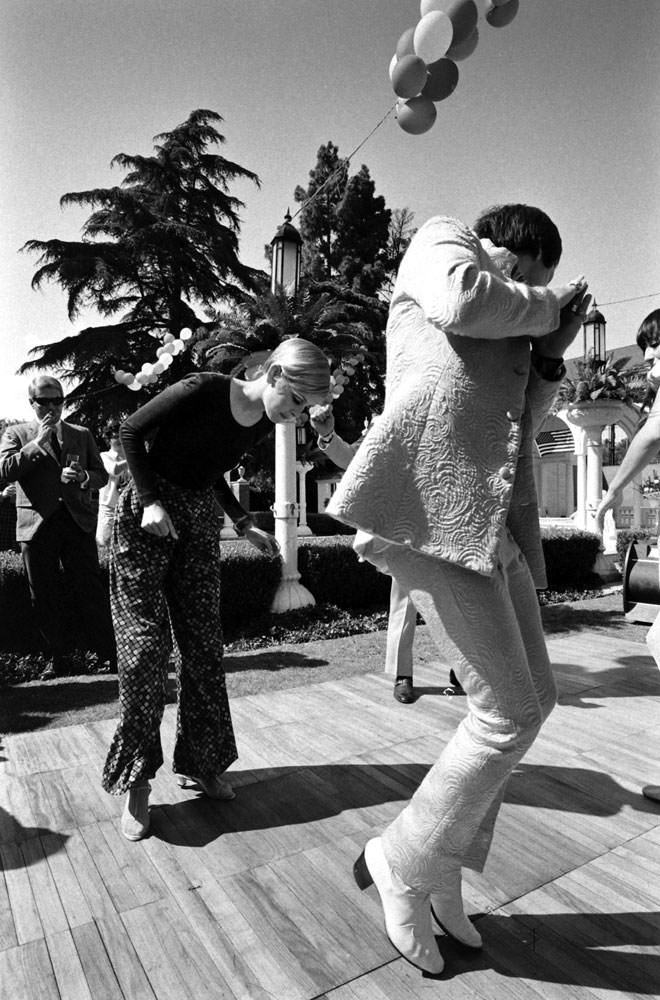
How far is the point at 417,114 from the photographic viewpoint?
14.1ft

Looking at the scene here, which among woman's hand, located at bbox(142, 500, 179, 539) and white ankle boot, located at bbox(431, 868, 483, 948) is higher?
woman's hand, located at bbox(142, 500, 179, 539)

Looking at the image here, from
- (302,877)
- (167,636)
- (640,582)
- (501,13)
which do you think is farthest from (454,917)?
(501,13)

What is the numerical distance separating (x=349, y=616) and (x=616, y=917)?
593 centimetres

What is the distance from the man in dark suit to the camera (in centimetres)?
453

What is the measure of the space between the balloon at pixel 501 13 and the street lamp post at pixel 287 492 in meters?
2.85

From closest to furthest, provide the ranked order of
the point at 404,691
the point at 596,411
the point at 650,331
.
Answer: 1. the point at 650,331
2. the point at 404,691
3. the point at 596,411

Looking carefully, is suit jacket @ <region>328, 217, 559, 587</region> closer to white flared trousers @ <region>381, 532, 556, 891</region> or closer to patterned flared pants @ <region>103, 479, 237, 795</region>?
white flared trousers @ <region>381, 532, 556, 891</region>

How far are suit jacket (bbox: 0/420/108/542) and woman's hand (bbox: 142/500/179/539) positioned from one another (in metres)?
2.69

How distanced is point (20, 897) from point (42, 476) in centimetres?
320

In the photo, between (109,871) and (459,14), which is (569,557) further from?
(109,871)

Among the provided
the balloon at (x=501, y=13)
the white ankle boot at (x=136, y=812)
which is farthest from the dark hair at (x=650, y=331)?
the white ankle boot at (x=136, y=812)

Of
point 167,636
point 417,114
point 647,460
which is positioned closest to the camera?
point 167,636

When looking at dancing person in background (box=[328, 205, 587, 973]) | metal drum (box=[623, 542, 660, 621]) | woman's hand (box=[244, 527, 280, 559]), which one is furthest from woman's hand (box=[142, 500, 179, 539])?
metal drum (box=[623, 542, 660, 621])

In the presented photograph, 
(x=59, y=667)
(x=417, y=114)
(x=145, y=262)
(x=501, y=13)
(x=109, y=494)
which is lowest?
(x=59, y=667)
